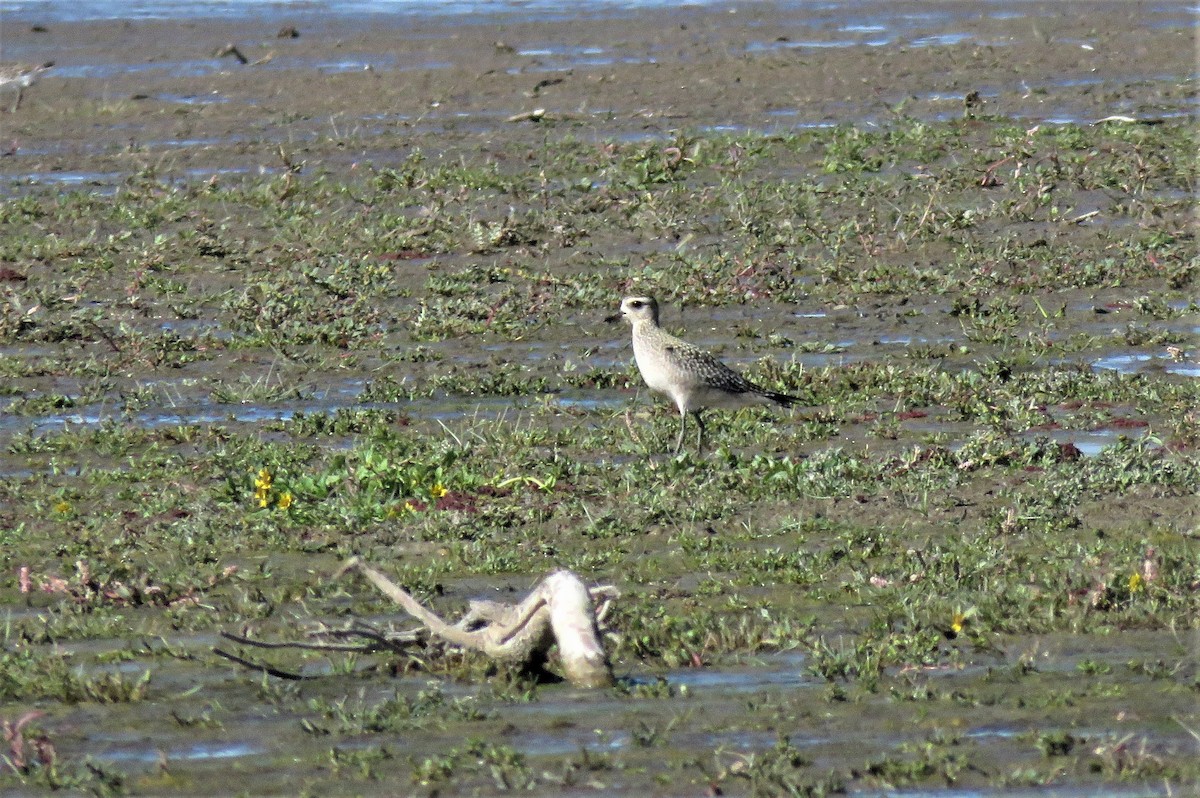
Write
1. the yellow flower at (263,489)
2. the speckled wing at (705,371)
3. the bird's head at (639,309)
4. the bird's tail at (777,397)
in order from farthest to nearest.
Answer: the bird's head at (639,309) → the bird's tail at (777,397) → the speckled wing at (705,371) → the yellow flower at (263,489)

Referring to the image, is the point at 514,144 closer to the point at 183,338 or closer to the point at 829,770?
the point at 183,338

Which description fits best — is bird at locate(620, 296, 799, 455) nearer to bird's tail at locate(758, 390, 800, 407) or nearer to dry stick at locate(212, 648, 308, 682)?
bird's tail at locate(758, 390, 800, 407)

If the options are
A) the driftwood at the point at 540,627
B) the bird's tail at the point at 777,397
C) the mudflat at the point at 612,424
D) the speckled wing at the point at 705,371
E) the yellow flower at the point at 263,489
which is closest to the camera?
the mudflat at the point at 612,424

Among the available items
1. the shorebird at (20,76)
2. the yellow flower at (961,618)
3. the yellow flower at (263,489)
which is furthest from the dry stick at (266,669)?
the shorebird at (20,76)

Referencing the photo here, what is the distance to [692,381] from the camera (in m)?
9.70

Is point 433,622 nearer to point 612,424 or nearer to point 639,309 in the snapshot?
point 612,424

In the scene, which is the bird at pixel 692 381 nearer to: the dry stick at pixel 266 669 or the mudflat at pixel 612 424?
the mudflat at pixel 612 424

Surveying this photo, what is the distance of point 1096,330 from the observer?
38.3ft

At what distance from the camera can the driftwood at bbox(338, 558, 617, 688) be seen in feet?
20.5

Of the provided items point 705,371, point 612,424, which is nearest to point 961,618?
point 705,371

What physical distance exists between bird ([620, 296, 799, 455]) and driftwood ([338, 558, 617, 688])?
296cm

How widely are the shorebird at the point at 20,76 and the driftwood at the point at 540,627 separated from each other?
566 inches

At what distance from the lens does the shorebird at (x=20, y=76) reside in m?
20.1

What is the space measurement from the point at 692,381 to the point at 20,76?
41.6ft
